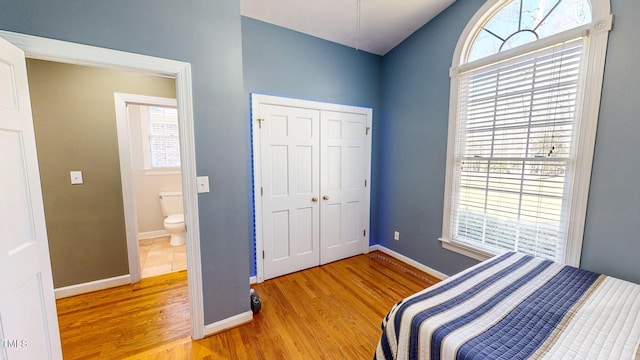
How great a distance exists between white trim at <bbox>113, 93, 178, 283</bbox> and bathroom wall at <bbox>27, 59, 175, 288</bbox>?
1.8 inches

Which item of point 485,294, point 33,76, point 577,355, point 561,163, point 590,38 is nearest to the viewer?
point 577,355

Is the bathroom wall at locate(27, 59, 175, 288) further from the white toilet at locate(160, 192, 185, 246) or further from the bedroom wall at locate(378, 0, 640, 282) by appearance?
the bedroom wall at locate(378, 0, 640, 282)

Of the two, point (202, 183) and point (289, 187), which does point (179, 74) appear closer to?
point (202, 183)

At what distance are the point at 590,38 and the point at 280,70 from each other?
7.86 feet

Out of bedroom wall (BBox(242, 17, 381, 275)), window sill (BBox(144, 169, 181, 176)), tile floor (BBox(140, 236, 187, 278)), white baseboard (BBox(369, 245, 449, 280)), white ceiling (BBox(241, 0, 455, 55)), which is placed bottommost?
tile floor (BBox(140, 236, 187, 278))

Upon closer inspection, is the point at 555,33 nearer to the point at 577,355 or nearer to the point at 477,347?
the point at 577,355

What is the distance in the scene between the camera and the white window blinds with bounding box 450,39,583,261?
1.73 m

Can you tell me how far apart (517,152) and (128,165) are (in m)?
3.61

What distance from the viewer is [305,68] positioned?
103 inches

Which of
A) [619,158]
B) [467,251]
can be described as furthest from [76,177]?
[619,158]

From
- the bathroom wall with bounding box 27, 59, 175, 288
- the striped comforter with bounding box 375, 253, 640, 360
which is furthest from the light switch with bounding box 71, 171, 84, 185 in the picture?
the striped comforter with bounding box 375, 253, 640, 360

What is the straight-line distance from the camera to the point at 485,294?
4.03 ft

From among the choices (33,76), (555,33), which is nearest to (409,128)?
(555,33)

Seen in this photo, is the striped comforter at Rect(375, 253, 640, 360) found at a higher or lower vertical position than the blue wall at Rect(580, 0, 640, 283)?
lower
